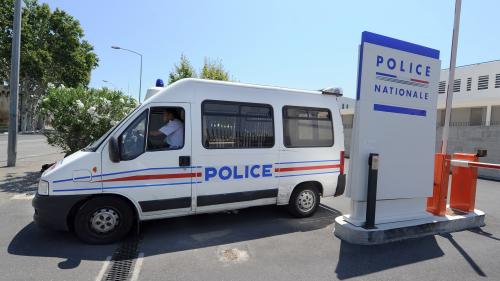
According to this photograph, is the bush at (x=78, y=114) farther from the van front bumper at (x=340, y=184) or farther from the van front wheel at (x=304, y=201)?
the van front bumper at (x=340, y=184)

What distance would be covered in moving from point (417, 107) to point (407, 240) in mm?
2218

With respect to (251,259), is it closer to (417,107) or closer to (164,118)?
(164,118)

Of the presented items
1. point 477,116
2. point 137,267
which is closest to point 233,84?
point 137,267

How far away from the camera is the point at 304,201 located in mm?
6613

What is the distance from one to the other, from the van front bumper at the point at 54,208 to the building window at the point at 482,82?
33.9 meters

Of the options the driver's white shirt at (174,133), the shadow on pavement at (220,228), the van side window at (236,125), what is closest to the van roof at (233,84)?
the van side window at (236,125)

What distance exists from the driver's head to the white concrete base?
10.5 ft

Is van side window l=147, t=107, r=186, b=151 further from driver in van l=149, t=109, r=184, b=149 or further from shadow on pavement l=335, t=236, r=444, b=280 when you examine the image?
shadow on pavement l=335, t=236, r=444, b=280

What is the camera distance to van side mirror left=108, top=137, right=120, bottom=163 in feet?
15.9

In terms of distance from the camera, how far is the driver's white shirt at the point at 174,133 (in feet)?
17.6

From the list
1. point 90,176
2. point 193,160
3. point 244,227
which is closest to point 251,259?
point 244,227

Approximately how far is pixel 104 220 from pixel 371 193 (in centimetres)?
406

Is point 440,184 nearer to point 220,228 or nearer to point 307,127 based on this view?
point 307,127

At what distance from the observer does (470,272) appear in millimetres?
4367
